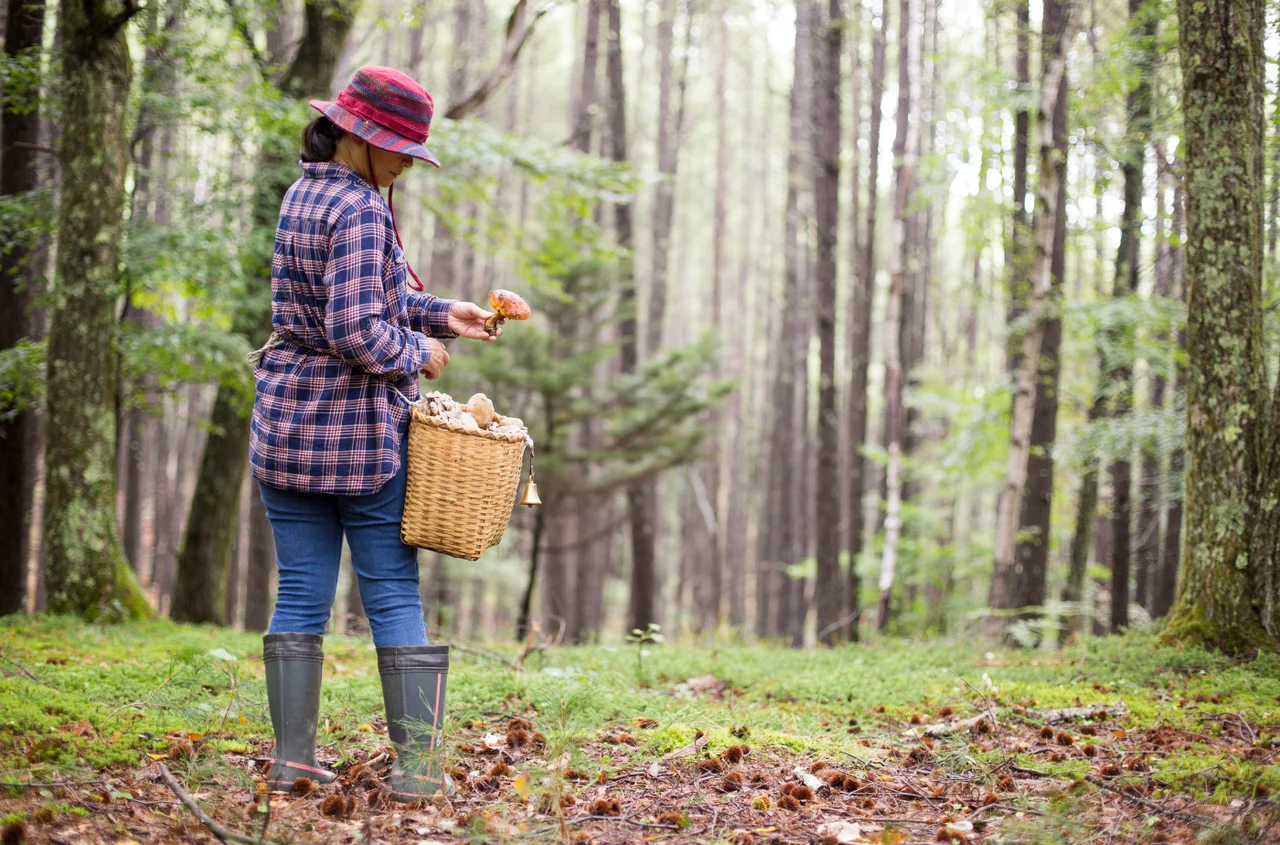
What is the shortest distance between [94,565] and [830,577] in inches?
357

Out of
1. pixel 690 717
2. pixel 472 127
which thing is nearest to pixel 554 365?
pixel 472 127

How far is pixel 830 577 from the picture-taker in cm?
1268

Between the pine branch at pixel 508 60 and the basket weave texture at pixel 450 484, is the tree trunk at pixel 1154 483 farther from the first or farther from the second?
the basket weave texture at pixel 450 484

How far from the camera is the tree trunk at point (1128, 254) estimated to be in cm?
920

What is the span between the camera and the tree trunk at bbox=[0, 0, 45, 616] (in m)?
7.20

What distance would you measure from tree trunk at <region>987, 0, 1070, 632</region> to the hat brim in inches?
271

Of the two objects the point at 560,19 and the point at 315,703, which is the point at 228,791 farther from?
the point at 560,19

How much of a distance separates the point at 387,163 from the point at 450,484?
1070 mm

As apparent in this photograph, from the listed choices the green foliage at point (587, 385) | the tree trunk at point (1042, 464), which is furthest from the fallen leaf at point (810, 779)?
the green foliage at point (587, 385)

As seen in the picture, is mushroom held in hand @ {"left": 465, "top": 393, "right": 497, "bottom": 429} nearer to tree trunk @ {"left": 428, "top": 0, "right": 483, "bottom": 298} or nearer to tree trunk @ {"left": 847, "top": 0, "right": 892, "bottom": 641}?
tree trunk @ {"left": 847, "top": 0, "right": 892, "bottom": 641}

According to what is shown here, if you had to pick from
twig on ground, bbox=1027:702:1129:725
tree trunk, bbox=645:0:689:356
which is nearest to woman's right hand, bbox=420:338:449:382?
twig on ground, bbox=1027:702:1129:725

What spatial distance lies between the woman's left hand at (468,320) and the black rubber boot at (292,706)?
3.67ft

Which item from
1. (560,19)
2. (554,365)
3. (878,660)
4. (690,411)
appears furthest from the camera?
(560,19)

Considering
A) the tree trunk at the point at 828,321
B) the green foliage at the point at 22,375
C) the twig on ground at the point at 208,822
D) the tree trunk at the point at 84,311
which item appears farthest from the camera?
the tree trunk at the point at 828,321
